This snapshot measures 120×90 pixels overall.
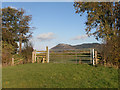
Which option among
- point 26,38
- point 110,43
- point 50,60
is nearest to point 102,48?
point 110,43

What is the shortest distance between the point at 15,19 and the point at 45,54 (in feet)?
80.2

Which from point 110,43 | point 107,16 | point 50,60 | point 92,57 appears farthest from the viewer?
point 107,16

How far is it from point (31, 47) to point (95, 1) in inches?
449

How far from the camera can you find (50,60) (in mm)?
22406

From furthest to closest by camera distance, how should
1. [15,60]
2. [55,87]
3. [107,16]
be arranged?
[107,16] < [15,60] < [55,87]

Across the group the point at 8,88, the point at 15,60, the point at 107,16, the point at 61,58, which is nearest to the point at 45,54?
the point at 61,58

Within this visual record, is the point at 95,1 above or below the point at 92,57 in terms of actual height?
above

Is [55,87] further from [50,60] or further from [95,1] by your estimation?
[95,1]

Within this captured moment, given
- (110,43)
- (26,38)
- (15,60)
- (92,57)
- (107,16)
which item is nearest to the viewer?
(110,43)

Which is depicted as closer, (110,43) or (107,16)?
(110,43)

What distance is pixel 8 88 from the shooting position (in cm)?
714

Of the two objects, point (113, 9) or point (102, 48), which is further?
point (113, 9)

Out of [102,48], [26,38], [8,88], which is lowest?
[8,88]

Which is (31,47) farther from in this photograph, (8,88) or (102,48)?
(8,88)
